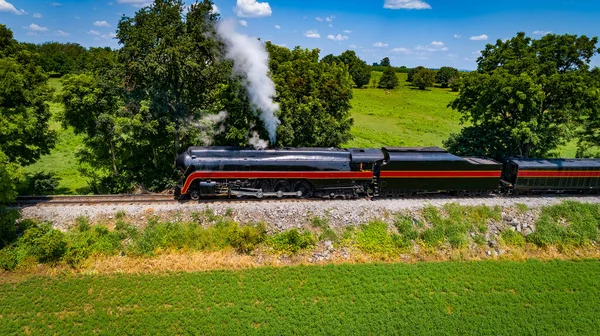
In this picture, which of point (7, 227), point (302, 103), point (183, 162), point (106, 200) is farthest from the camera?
point (302, 103)

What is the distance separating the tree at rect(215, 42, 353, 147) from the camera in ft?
79.3

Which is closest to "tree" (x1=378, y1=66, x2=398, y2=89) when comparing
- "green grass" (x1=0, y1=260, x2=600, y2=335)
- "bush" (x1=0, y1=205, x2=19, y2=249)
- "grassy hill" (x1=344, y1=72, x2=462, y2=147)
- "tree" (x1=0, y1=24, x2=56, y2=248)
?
"grassy hill" (x1=344, y1=72, x2=462, y2=147)

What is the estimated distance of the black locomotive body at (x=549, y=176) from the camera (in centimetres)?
2336

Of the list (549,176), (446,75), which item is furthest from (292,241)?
(446,75)

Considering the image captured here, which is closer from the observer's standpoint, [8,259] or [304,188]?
[8,259]

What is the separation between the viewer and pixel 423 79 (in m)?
86.0

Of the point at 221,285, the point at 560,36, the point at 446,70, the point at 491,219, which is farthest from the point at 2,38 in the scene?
the point at 446,70

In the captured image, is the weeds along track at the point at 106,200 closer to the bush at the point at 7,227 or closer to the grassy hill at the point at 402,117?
the bush at the point at 7,227

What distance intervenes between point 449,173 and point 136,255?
18.1m

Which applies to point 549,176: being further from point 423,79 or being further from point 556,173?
point 423,79

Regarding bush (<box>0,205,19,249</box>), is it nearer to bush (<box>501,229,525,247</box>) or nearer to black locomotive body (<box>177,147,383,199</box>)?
black locomotive body (<box>177,147,383,199</box>)

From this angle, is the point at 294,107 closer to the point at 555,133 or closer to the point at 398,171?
the point at 398,171

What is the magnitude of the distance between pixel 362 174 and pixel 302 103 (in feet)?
22.7

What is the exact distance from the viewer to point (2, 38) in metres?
27.7
